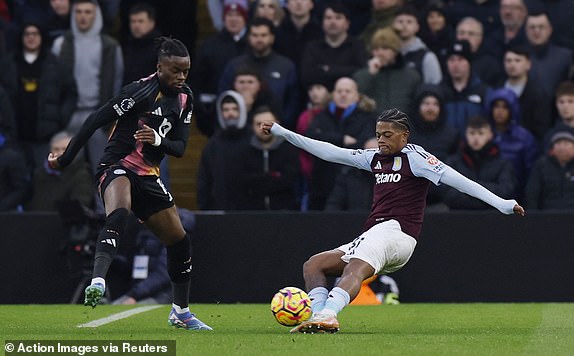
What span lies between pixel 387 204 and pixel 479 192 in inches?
29.6

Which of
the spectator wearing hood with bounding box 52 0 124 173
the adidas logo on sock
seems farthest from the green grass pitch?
the spectator wearing hood with bounding box 52 0 124 173

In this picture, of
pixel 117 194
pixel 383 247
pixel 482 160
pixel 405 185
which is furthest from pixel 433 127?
pixel 117 194

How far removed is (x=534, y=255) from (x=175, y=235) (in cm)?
608

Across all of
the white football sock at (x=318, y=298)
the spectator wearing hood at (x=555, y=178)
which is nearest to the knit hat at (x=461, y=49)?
the spectator wearing hood at (x=555, y=178)

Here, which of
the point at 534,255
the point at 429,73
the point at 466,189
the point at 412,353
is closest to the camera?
the point at 412,353

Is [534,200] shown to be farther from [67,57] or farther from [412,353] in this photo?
[412,353]

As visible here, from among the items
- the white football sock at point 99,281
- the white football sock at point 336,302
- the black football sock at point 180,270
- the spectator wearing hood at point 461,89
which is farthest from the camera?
the spectator wearing hood at point 461,89

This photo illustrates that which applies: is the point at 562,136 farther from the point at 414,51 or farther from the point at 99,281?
the point at 99,281

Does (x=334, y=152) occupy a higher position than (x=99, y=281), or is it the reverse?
(x=334, y=152)

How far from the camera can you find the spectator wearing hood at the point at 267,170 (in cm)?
1554

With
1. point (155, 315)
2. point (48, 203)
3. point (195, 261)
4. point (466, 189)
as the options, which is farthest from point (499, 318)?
point (48, 203)

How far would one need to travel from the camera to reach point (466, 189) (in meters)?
9.86

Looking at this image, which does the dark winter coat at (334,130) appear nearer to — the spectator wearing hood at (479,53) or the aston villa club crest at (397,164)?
the spectator wearing hood at (479,53)

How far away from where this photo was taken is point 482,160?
50.0ft
